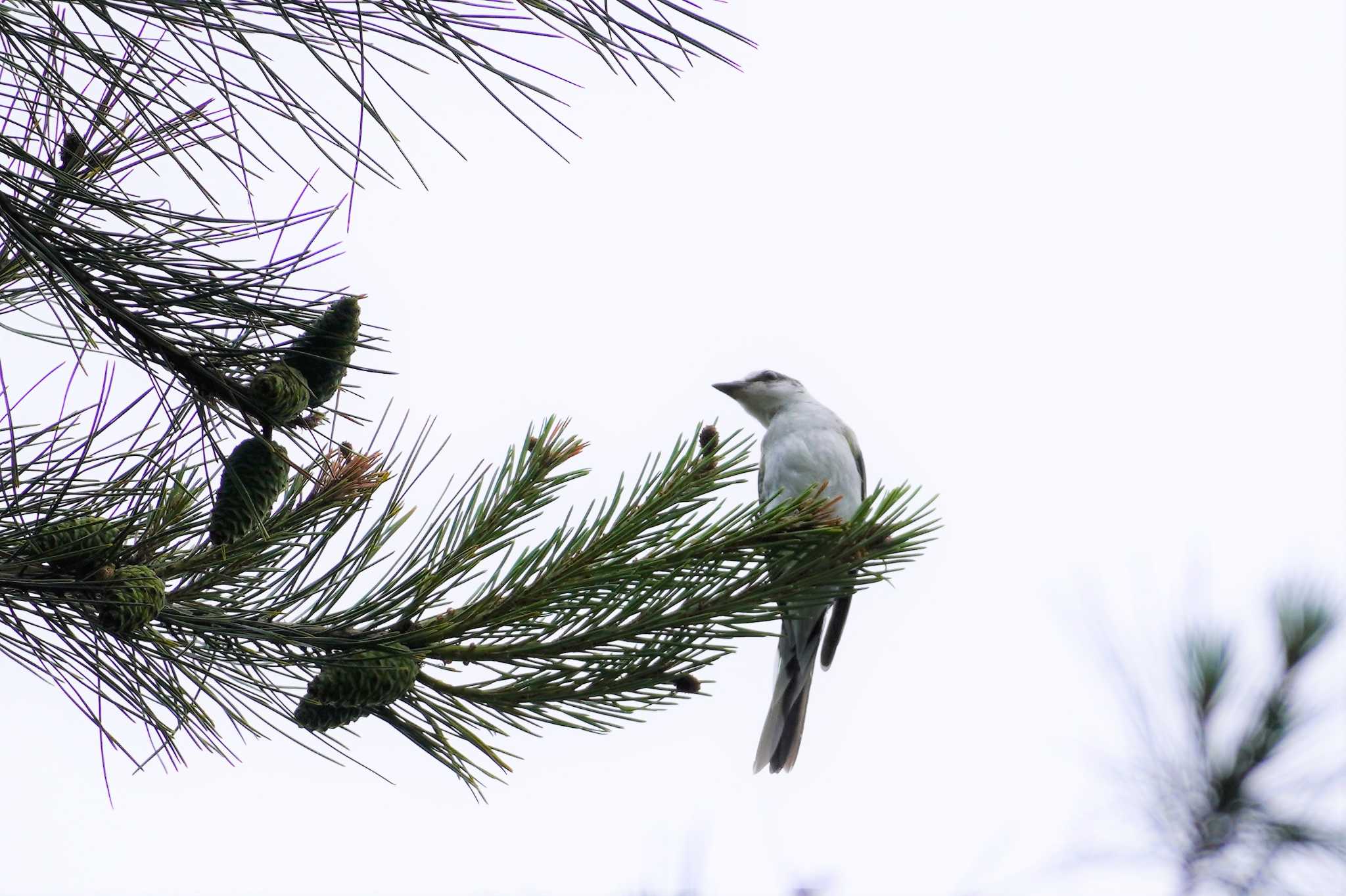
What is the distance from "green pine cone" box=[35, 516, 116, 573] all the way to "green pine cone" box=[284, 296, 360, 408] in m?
0.35

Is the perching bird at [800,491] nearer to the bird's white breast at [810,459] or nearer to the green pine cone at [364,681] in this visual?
the bird's white breast at [810,459]

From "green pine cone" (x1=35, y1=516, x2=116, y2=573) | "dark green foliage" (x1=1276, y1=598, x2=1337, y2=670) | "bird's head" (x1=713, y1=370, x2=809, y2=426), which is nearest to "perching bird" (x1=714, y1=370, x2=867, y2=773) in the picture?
"bird's head" (x1=713, y1=370, x2=809, y2=426)

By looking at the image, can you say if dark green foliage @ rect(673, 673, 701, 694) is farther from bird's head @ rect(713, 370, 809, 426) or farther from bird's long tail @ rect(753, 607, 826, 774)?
Answer: bird's head @ rect(713, 370, 809, 426)

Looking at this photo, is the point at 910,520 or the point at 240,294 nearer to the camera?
the point at 240,294

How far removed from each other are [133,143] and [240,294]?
450mm

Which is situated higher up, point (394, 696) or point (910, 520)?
point (910, 520)

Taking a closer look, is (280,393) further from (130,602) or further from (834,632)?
(834,632)

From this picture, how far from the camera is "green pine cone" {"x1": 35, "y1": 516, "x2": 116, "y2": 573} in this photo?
1.71m

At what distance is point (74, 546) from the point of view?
1.71m

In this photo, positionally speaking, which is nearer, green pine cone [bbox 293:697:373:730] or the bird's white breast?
green pine cone [bbox 293:697:373:730]

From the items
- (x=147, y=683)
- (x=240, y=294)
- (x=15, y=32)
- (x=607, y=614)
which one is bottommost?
(x=147, y=683)

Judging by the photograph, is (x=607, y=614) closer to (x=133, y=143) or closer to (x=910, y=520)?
(x=910, y=520)

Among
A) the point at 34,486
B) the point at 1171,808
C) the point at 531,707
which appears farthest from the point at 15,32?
the point at 1171,808

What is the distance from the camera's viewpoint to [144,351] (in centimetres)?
186
